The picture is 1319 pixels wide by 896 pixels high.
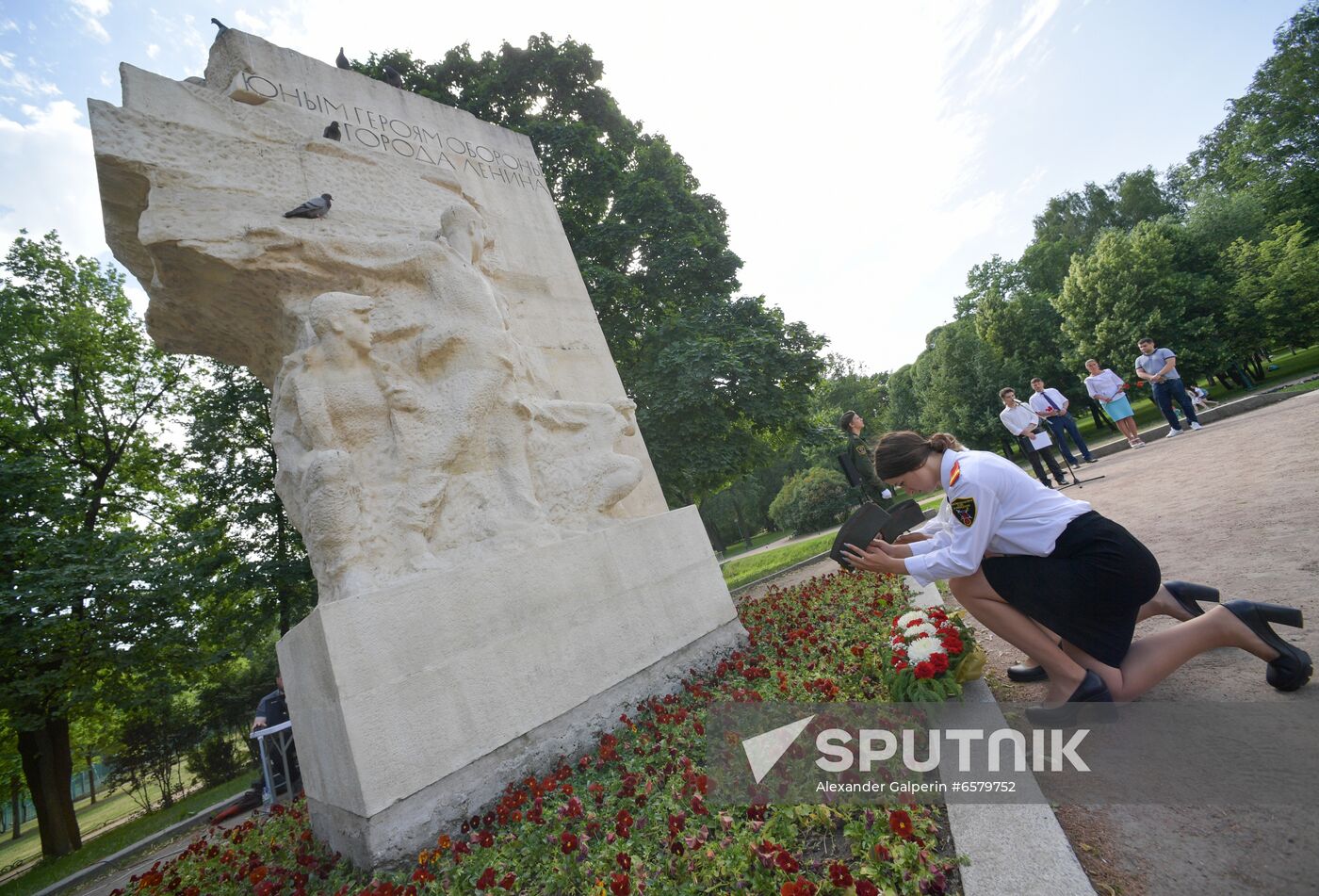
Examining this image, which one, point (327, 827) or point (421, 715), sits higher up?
point (421, 715)

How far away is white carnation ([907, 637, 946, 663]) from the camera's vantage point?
10.0 ft

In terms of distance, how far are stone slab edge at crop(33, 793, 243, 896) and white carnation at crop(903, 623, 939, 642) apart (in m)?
9.37

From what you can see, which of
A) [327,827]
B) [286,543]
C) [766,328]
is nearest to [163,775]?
[286,543]

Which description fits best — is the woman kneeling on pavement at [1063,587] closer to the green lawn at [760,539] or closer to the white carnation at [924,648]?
the white carnation at [924,648]

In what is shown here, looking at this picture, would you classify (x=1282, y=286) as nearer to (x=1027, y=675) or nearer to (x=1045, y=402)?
(x=1045, y=402)

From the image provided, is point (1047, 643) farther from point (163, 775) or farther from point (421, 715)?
point (163, 775)

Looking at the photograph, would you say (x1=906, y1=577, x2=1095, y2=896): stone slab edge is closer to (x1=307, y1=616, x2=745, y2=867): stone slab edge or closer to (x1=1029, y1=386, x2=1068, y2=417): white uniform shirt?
(x1=307, y1=616, x2=745, y2=867): stone slab edge

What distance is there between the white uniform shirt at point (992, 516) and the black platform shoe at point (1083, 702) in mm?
618

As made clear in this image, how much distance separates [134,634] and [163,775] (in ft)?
32.1

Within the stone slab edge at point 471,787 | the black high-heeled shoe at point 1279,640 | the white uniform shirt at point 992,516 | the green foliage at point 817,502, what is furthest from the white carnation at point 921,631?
the green foliage at point 817,502


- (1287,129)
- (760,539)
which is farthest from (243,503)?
(1287,129)

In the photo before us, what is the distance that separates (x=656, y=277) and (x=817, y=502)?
13916mm

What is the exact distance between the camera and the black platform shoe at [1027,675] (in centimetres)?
334

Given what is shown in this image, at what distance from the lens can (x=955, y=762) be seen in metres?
2.54
